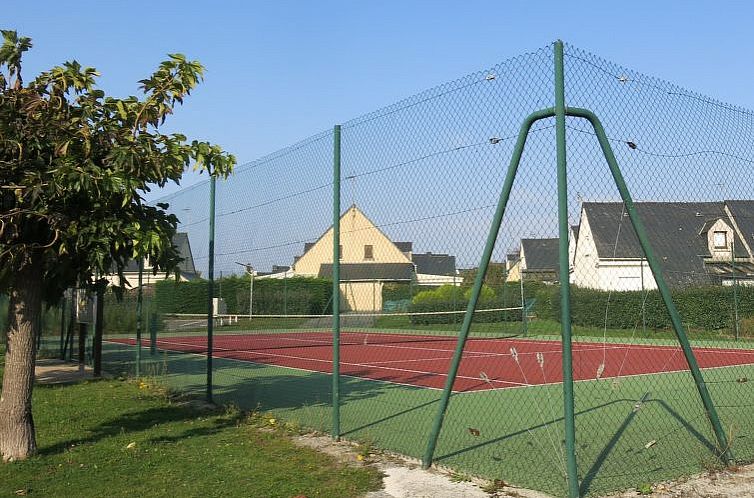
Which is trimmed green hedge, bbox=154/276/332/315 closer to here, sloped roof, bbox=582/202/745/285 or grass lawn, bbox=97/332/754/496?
grass lawn, bbox=97/332/754/496

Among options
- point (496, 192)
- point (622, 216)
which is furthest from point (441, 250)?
point (622, 216)

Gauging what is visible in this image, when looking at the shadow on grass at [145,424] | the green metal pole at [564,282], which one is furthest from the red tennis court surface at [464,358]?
the green metal pole at [564,282]

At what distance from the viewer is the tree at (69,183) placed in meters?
6.16

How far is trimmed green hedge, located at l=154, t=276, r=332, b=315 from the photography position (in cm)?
1127

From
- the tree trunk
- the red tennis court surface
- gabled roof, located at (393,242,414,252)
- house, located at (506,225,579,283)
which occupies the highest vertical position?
gabled roof, located at (393,242,414,252)

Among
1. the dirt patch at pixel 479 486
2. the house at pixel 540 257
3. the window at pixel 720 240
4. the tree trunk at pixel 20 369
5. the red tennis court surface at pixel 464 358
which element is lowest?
the red tennis court surface at pixel 464 358

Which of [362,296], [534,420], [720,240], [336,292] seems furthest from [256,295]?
[720,240]

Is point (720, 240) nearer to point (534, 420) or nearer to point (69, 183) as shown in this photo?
point (534, 420)

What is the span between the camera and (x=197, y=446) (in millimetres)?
7023

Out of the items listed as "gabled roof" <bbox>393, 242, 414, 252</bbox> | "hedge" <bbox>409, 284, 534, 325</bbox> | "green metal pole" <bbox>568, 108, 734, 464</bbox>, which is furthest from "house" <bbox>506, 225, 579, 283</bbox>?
"hedge" <bbox>409, 284, 534, 325</bbox>

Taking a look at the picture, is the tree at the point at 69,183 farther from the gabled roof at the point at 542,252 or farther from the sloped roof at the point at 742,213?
the sloped roof at the point at 742,213

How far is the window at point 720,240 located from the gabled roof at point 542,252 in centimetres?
165

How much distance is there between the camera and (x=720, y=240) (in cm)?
735

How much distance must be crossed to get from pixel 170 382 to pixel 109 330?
17207 mm
